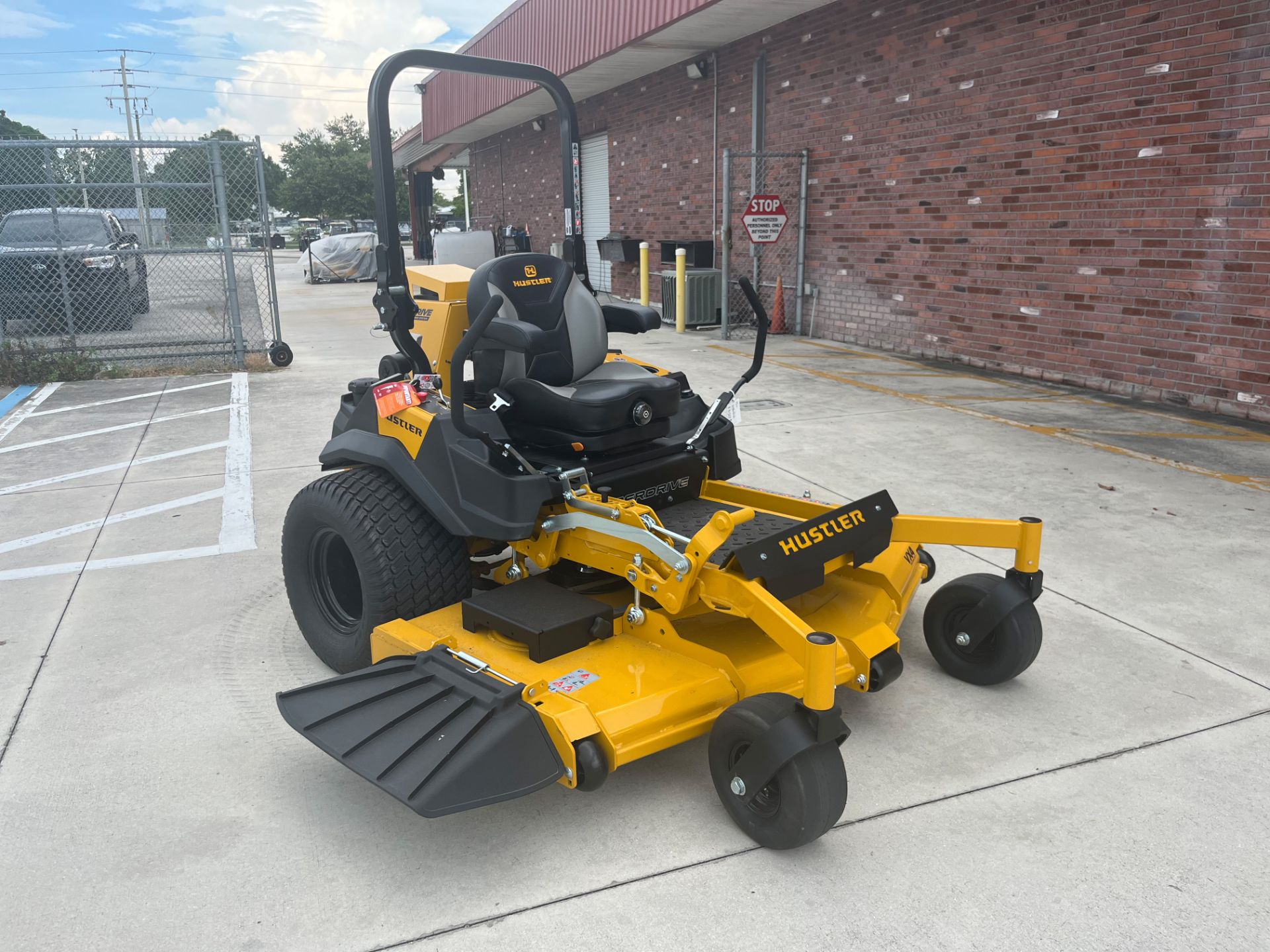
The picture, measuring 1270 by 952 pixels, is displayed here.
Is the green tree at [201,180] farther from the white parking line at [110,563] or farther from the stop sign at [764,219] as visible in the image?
the white parking line at [110,563]

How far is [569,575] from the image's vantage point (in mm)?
3348

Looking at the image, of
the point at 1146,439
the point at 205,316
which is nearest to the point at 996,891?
the point at 1146,439

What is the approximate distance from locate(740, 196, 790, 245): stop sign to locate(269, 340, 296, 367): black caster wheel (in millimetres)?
5307

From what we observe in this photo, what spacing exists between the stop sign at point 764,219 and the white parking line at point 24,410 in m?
7.39

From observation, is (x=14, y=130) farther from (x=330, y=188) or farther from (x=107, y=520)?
(x=107, y=520)

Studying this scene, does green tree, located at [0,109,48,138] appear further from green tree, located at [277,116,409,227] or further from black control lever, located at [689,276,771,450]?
black control lever, located at [689,276,771,450]

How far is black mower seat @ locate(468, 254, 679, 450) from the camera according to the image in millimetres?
3135

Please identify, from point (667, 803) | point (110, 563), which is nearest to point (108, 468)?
point (110, 563)

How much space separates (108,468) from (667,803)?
5.17 m

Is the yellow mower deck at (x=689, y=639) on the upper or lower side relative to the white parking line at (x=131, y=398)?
upper

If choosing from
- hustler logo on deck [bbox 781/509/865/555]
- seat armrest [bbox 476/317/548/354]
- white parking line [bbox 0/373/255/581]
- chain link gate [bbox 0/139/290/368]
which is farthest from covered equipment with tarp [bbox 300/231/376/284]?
hustler logo on deck [bbox 781/509/865/555]

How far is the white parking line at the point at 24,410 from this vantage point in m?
7.47

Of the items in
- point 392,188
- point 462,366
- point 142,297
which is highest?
point 392,188

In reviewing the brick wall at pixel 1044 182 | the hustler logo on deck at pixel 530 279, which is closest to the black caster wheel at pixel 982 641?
the hustler logo on deck at pixel 530 279
